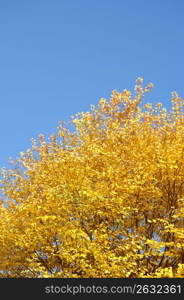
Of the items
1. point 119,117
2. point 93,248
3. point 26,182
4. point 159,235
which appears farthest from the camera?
point 119,117

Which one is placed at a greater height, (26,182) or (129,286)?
(26,182)

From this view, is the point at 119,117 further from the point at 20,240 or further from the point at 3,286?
the point at 3,286

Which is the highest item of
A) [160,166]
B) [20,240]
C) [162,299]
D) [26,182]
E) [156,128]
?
[156,128]

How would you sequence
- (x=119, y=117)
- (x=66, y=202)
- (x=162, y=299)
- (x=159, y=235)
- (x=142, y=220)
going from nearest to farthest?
(x=162, y=299)
(x=66, y=202)
(x=159, y=235)
(x=142, y=220)
(x=119, y=117)

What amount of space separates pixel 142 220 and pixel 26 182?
10090 mm

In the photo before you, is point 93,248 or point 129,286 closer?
point 129,286

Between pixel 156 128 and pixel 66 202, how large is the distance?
15.4 meters

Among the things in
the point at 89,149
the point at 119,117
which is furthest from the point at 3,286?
the point at 119,117

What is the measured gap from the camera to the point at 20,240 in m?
17.9

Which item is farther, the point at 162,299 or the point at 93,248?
the point at 93,248

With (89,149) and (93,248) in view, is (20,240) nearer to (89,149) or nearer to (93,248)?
(93,248)

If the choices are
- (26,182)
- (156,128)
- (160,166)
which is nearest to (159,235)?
(160,166)

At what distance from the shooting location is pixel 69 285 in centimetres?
1262

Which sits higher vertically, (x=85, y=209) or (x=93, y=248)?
(x=85, y=209)
